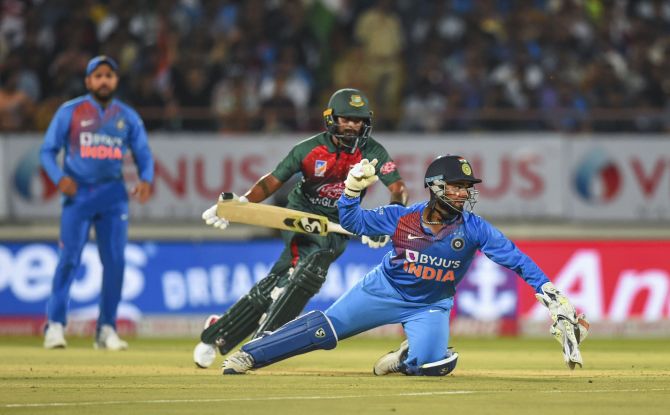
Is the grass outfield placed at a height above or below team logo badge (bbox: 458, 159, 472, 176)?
below

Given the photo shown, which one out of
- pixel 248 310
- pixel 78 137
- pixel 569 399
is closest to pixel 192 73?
pixel 78 137

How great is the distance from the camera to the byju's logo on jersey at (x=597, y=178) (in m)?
18.6

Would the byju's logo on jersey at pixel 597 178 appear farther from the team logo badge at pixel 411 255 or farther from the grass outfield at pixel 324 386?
the team logo badge at pixel 411 255

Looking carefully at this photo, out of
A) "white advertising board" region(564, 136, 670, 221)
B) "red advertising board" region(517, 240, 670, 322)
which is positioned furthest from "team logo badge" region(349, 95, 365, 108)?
"white advertising board" region(564, 136, 670, 221)

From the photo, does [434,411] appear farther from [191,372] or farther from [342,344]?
[342,344]

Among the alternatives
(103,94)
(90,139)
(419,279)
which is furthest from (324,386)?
(103,94)

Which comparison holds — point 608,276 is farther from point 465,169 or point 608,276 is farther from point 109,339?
point 465,169

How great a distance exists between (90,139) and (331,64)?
6.95 metres

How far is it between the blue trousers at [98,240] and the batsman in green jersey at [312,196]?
2.57 metres

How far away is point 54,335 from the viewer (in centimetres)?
1305

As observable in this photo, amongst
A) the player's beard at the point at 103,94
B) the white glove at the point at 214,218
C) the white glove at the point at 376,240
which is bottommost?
the white glove at the point at 376,240

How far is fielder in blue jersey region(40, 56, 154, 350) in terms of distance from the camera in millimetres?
12977

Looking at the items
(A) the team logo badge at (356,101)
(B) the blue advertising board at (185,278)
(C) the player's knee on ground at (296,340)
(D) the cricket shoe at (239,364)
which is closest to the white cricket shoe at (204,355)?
(D) the cricket shoe at (239,364)

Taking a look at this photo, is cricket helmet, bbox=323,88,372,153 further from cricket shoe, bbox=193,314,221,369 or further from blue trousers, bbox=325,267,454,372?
cricket shoe, bbox=193,314,221,369
